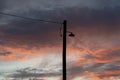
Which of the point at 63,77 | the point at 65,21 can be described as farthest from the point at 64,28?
the point at 63,77

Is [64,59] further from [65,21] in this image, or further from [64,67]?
[65,21]

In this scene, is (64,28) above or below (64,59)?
above

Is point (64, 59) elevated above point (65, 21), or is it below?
below

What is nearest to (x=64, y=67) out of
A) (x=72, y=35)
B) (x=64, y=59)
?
(x=64, y=59)

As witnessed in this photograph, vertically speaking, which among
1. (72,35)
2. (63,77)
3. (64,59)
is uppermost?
(72,35)

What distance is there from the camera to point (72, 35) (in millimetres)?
22875

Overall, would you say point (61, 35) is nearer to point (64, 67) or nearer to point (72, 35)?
point (72, 35)

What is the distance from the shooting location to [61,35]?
23.8 metres

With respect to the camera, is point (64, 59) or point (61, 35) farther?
point (61, 35)

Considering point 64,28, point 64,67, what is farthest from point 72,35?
point 64,67

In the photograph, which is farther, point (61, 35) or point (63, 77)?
point (61, 35)

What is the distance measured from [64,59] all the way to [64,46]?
44.0 inches

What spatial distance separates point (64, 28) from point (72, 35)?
36.2 inches

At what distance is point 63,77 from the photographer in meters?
21.6
